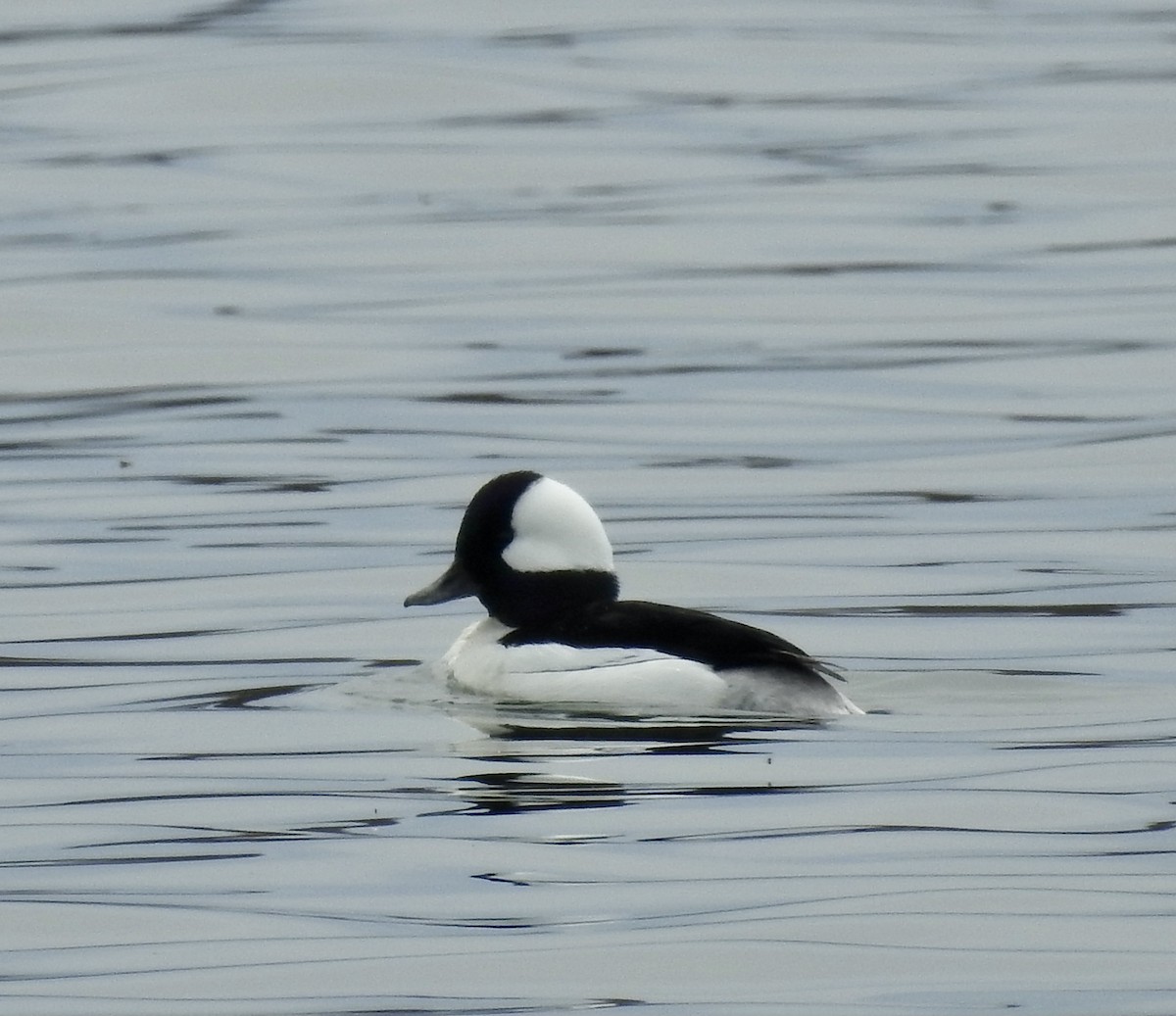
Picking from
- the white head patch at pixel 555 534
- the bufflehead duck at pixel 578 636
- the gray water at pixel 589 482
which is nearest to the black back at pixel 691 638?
the bufflehead duck at pixel 578 636

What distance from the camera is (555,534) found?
30.0 ft

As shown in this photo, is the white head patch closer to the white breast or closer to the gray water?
the white breast

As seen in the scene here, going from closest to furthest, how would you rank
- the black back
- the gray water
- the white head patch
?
the gray water, the black back, the white head patch

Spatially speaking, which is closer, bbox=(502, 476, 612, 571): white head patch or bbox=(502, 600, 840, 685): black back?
bbox=(502, 600, 840, 685): black back

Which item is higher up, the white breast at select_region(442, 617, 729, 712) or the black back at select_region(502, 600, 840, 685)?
the black back at select_region(502, 600, 840, 685)

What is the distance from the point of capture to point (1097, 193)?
21.0 metres

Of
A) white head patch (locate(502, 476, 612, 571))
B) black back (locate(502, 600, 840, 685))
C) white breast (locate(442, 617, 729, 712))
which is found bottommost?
white breast (locate(442, 617, 729, 712))

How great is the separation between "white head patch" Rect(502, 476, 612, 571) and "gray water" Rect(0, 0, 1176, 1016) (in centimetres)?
54

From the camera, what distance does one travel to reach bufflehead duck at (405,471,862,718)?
27.5ft

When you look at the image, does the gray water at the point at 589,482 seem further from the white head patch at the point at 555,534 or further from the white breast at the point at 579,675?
the white head patch at the point at 555,534

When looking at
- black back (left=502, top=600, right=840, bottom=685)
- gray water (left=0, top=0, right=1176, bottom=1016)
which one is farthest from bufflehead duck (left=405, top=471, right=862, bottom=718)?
gray water (left=0, top=0, right=1176, bottom=1016)

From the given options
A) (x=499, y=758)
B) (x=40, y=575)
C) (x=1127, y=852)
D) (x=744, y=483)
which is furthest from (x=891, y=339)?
(x=1127, y=852)

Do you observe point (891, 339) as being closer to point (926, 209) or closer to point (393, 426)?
point (393, 426)

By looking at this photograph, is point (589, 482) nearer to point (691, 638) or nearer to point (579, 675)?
point (579, 675)
